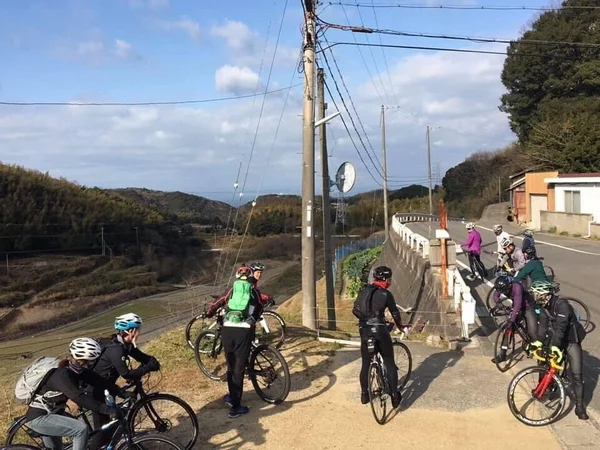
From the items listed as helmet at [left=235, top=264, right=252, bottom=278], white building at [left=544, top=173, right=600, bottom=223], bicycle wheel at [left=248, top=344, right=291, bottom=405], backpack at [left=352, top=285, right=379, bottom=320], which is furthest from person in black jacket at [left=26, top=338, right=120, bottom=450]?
white building at [left=544, top=173, right=600, bottom=223]

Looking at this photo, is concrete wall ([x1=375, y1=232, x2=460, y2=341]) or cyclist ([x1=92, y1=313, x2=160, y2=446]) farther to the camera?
concrete wall ([x1=375, y1=232, x2=460, y2=341])

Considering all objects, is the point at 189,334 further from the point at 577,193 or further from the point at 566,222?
the point at 577,193

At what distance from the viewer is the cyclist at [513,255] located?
11.5m

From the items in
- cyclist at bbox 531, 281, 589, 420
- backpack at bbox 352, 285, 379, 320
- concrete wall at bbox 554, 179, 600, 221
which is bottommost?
cyclist at bbox 531, 281, 589, 420

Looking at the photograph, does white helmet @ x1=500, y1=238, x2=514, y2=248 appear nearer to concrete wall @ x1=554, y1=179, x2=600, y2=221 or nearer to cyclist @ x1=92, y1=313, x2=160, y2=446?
cyclist @ x1=92, y1=313, x2=160, y2=446

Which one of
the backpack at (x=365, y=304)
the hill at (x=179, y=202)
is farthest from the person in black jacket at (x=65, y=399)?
the hill at (x=179, y=202)

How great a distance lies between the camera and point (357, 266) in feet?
95.6

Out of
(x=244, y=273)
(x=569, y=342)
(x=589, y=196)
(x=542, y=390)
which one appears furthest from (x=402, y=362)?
(x=589, y=196)

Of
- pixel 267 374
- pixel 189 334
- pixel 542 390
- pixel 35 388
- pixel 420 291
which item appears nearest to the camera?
pixel 35 388

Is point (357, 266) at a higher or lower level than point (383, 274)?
lower

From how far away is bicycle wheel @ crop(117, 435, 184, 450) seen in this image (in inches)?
172

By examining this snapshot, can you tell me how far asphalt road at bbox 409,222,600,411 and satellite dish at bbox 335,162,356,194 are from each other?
4354 mm

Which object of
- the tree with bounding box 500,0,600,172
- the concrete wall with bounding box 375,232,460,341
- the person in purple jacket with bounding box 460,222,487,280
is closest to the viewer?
the concrete wall with bounding box 375,232,460,341

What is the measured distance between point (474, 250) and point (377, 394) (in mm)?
9776
